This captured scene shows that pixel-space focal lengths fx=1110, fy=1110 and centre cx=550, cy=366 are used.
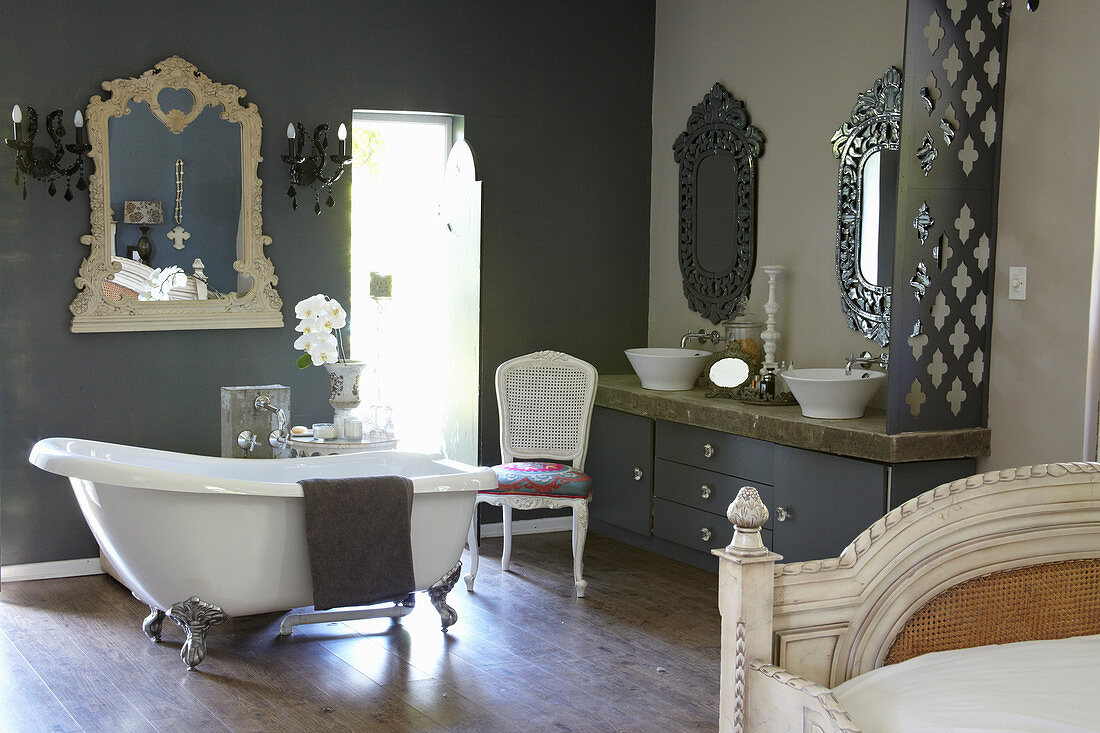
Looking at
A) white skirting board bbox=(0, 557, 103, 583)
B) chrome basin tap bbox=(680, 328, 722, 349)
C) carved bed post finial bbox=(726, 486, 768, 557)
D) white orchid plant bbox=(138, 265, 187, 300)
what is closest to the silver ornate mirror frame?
chrome basin tap bbox=(680, 328, 722, 349)

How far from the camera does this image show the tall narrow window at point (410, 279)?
17.6 ft

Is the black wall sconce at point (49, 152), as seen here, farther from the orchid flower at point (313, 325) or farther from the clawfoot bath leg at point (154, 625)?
the clawfoot bath leg at point (154, 625)

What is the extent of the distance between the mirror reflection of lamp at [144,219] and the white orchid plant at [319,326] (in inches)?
29.3

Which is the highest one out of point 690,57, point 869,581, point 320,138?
point 690,57

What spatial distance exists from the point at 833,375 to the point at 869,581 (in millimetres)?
2463

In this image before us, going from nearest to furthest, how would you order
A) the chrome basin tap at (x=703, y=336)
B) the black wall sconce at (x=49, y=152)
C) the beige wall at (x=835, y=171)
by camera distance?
the beige wall at (x=835, y=171), the black wall sconce at (x=49, y=152), the chrome basin tap at (x=703, y=336)

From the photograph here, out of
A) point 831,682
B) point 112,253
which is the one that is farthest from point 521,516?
point 831,682

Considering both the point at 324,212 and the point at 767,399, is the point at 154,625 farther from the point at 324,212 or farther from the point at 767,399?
the point at 767,399

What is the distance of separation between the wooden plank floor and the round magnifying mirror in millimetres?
877

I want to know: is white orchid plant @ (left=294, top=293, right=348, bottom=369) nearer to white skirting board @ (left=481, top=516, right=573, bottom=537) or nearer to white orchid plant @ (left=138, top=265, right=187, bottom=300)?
white orchid plant @ (left=138, top=265, right=187, bottom=300)

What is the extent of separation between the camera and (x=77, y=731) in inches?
123

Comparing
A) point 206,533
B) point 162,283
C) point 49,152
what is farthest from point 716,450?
point 49,152

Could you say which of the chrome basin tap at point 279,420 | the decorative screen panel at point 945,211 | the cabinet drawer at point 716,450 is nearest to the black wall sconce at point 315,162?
the chrome basin tap at point 279,420

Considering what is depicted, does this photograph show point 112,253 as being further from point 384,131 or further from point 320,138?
point 384,131
